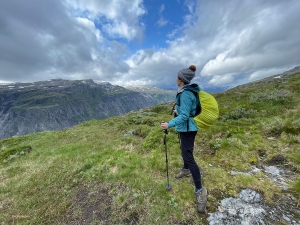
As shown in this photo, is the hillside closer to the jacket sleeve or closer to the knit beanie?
the jacket sleeve

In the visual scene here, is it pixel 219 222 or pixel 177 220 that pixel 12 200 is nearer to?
pixel 177 220

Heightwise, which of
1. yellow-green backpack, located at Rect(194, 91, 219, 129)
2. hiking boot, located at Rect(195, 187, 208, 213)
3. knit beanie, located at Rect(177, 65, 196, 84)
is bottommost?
hiking boot, located at Rect(195, 187, 208, 213)

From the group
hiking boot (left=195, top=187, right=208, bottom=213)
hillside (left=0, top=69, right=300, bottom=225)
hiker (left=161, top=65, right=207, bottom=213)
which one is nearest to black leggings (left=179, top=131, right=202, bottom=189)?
hiker (left=161, top=65, right=207, bottom=213)

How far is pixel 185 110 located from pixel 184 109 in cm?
5

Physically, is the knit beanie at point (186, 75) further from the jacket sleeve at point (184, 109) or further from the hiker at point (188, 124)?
the jacket sleeve at point (184, 109)

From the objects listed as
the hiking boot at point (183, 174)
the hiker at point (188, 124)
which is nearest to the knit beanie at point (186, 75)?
the hiker at point (188, 124)

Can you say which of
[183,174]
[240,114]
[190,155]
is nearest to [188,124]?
[190,155]

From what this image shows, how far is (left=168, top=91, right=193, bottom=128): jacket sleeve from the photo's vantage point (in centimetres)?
546

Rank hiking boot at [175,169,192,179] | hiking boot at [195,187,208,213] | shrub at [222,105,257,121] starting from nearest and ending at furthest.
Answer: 1. hiking boot at [195,187,208,213]
2. hiking boot at [175,169,192,179]
3. shrub at [222,105,257,121]

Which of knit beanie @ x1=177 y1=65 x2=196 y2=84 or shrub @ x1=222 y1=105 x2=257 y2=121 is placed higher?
knit beanie @ x1=177 y1=65 x2=196 y2=84

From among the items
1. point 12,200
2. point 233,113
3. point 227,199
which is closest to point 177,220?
point 227,199

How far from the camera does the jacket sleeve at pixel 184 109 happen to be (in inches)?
215

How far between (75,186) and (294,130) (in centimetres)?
1262

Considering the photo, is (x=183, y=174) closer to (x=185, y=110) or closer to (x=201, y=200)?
(x=201, y=200)
